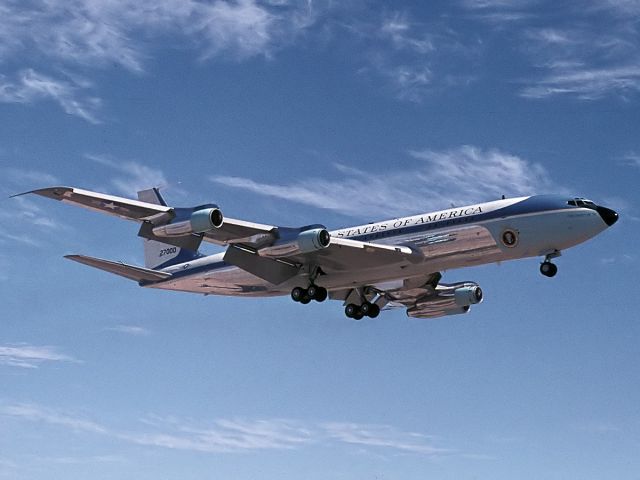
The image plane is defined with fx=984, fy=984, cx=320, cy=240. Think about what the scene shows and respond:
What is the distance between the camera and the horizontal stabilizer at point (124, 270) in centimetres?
5994

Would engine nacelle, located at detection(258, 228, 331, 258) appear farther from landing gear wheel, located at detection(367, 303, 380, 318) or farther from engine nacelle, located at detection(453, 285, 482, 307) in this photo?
engine nacelle, located at detection(453, 285, 482, 307)

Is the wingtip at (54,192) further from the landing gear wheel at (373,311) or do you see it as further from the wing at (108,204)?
the landing gear wheel at (373,311)

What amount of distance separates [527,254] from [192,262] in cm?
2383

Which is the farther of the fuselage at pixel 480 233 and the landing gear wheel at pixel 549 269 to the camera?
the landing gear wheel at pixel 549 269

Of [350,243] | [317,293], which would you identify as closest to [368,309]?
[317,293]

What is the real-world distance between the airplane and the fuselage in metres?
0.06

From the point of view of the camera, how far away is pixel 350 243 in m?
59.1

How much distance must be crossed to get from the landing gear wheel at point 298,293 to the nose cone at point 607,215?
18889 mm

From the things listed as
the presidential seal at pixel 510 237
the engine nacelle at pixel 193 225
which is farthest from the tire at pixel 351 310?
the engine nacelle at pixel 193 225

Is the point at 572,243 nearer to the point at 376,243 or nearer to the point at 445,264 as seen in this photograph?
the point at 445,264

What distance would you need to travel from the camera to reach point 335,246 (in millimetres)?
59281

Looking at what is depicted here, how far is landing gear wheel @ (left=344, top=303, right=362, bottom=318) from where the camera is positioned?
68.1 m

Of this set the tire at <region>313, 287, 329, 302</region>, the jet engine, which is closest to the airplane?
the tire at <region>313, 287, 329, 302</region>

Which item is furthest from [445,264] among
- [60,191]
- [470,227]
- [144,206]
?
[60,191]
